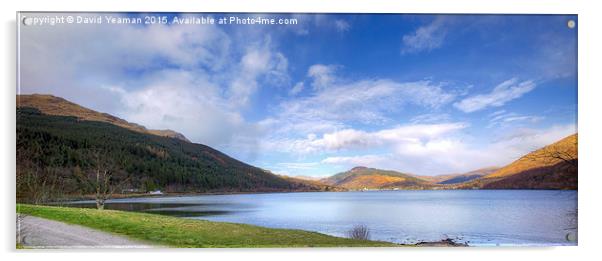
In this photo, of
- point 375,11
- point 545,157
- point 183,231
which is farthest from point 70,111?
point 545,157

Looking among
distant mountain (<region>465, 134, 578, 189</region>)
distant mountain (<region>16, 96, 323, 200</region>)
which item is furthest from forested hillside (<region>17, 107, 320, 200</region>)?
distant mountain (<region>465, 134, 578, 189</region>)

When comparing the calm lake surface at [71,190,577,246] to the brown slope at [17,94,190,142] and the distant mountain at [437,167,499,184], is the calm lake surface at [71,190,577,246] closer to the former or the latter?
the distant mountain at [437,167,499,184]

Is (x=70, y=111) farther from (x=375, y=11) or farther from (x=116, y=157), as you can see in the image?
(x=375, y=11)

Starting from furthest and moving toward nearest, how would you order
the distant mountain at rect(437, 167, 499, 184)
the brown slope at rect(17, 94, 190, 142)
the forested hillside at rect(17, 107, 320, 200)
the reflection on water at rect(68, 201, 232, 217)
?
the distant mountain at rect(437, 167, 499, 184), the reflection on water at rect(68, 201, 232, 217), the forested hillside at rect(17, 107, 320, 200), the brown slope at rect(17, 94, 190, 142)

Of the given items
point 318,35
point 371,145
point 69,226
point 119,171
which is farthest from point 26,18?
point 371,145

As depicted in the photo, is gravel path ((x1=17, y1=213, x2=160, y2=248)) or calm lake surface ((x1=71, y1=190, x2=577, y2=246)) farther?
calm lake surface ((x1=71, y1=190, x2=577, y2=246))

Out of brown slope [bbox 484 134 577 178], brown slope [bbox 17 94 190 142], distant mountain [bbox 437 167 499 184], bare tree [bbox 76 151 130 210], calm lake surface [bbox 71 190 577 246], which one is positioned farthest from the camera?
distant mountain [bbox 437 167 499 184]

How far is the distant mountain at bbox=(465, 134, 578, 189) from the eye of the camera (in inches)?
290

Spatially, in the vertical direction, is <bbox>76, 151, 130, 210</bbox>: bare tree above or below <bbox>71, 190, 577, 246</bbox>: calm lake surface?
above

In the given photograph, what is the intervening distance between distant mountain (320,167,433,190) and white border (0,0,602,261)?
142 centimetres

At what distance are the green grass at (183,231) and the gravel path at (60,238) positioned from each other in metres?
0.15

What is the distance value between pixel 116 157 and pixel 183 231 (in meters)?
1.89

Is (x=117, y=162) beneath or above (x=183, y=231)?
above

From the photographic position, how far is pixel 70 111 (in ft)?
24.2
